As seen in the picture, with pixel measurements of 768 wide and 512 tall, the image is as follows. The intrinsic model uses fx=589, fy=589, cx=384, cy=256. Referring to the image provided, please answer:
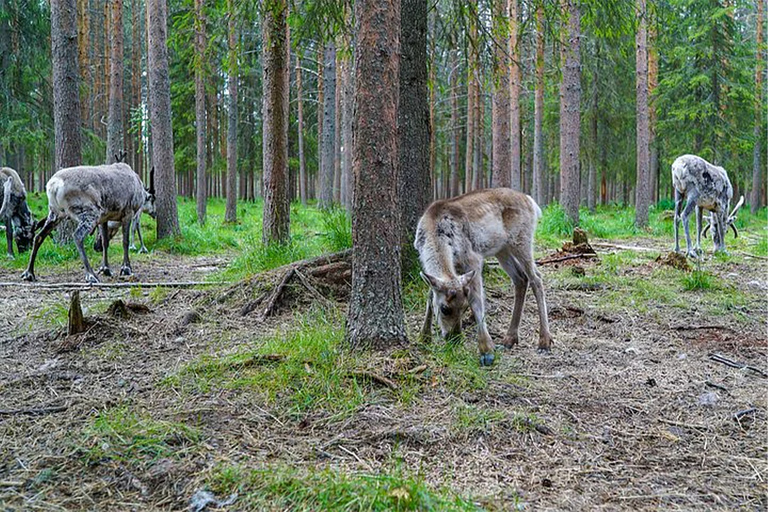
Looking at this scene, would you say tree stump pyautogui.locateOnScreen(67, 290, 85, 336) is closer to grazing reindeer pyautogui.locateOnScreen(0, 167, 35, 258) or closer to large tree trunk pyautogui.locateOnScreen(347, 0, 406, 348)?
large tree trunk pyautogui.locateOnScreen(347, 0, 406, 348)

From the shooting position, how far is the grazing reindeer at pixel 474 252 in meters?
5.00

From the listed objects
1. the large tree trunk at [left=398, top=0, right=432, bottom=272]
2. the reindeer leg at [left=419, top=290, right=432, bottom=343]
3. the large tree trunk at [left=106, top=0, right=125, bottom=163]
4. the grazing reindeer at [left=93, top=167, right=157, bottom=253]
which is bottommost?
the reindeer leg at [left=419, top=290, right=432, bottom=343]

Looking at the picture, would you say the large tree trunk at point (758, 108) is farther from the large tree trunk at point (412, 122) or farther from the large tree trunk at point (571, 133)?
the large tree trunk at point (412, 122)

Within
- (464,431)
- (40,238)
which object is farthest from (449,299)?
(40,238)

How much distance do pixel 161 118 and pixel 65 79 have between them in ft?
8.43

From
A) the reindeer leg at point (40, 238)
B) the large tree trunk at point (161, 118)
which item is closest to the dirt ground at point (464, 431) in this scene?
the reindeer leg at point (40, 238)

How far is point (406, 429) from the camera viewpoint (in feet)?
11.8

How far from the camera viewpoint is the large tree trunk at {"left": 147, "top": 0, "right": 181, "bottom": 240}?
1338cm

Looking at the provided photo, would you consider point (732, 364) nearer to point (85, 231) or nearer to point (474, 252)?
point (474, 252)

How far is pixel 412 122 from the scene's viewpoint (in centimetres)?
680

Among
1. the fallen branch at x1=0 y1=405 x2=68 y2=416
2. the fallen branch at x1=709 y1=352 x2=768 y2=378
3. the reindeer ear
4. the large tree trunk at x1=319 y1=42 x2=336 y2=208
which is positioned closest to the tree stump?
the fallen branch at x1=0 y1=405 x2=68 y2=416

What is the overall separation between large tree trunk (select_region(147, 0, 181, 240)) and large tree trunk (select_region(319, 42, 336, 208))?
814 centimetres

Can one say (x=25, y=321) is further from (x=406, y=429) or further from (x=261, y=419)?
(x=406, y=429)

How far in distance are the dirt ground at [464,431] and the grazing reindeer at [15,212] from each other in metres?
6.35
